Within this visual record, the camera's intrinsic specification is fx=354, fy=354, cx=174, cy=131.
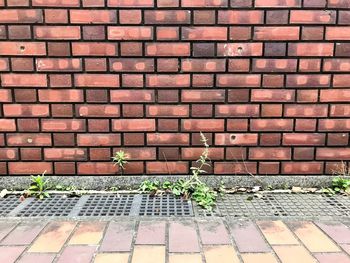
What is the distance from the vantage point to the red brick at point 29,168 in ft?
9.37

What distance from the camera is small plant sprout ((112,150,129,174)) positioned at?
283 cm

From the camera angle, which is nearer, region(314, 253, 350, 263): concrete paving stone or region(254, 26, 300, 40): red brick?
region(314, 253, 350, 263): concrete paving stone

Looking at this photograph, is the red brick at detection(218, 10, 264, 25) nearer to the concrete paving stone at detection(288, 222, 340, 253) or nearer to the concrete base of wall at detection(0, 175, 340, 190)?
the concrete base of wall at detection(0, 175, 340, 190)

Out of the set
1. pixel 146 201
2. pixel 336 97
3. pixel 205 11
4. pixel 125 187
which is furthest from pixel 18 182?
pixel 336 97

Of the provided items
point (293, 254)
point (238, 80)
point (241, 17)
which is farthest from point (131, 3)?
point (293, 254)

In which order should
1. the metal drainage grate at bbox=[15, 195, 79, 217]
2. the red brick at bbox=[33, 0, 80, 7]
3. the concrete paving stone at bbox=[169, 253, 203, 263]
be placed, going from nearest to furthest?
the concrete paving stone at bbox=[169, 253, 203, 263], the metal drainage grate at bbox=[15, 195, 79, 217], the red brick at bbox=[33, 0, 80, 7]

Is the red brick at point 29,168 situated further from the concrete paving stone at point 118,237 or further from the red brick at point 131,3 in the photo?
the red brick at point 131,3

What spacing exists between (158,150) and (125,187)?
407 millimetres

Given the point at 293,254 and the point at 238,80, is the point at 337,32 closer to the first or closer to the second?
the point at 238,80

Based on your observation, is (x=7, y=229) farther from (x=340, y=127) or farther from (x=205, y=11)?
(x=340, y=127)

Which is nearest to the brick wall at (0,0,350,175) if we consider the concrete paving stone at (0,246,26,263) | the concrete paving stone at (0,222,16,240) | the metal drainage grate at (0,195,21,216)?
the metal drainage grate at (0,195,21,216)

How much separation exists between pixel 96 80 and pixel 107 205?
0.96 m

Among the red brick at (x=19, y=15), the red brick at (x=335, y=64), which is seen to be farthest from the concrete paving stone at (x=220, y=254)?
the red brick at (x=19, y=15)

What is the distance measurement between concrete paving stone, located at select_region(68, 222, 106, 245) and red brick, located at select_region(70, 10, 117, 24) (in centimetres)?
149
